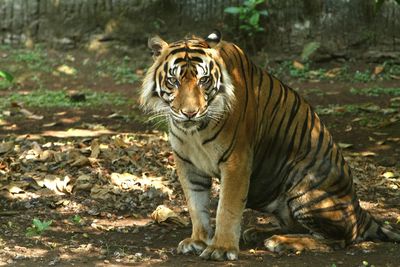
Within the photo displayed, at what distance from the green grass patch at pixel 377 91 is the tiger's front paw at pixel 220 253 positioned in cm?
570

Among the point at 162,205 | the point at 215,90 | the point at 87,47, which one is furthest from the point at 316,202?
the point at 87,47

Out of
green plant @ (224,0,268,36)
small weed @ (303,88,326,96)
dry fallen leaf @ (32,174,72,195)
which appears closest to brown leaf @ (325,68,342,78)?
small weed @ (303,88,326,96)

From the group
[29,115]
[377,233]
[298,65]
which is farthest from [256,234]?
[298,65]

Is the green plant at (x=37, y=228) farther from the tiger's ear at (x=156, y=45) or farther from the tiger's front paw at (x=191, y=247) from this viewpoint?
the tiger's ear at (x=156, y=45)

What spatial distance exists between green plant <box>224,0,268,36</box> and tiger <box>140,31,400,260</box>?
6559 mm

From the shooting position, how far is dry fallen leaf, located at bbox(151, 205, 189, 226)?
5801mm

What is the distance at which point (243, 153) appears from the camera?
16.2 feet

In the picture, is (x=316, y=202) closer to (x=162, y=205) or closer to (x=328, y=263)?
(x=328, y=263)

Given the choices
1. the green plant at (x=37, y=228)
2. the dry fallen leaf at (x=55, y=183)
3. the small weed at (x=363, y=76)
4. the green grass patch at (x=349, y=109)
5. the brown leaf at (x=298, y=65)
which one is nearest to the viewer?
the green plant at (x=37, y=228)

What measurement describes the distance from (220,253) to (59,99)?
5.99 meters

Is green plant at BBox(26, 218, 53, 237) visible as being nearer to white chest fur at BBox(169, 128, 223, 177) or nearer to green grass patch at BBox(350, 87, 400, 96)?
white chest fur at BBox(169, 128, 223, 177)

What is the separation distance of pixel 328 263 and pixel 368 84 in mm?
6455

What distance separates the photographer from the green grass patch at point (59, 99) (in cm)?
1016

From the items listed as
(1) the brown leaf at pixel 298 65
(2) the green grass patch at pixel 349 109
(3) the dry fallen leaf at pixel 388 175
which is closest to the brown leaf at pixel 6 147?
(3) the dry fallen leaf at pixel 388 175
